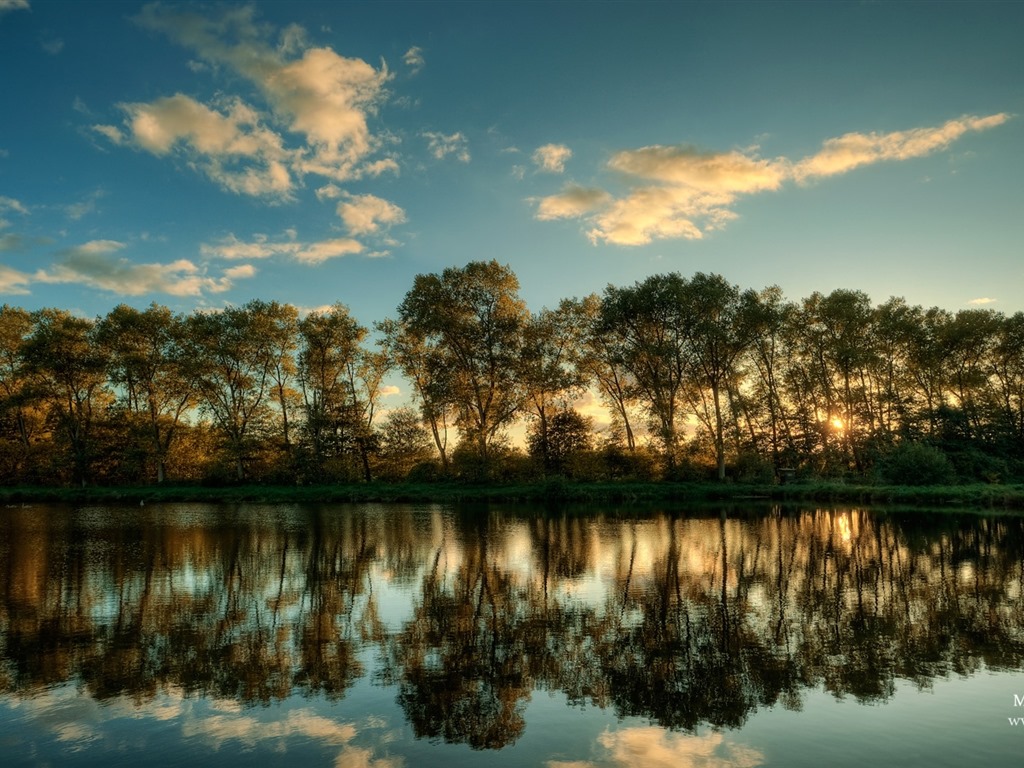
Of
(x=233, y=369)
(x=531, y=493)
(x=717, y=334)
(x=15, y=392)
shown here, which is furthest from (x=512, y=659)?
(x=15, y=392)

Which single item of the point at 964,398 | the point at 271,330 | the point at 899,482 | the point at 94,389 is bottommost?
the point at 899,482

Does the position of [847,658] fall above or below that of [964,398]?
below

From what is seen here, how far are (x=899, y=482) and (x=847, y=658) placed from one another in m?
49.3

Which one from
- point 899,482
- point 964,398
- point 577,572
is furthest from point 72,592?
point 964,398

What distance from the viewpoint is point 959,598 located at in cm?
1541

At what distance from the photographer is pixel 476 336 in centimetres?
6353

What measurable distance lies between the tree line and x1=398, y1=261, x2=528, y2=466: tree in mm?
207

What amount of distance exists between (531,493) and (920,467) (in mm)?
32860

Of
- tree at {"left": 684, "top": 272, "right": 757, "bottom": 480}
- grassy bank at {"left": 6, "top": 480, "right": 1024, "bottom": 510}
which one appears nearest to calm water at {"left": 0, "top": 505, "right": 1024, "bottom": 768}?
grassy bank at {"left": 6, "top": 480, "right": 1024, "bottom": 510}

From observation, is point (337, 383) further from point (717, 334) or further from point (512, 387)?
point (717, 334)

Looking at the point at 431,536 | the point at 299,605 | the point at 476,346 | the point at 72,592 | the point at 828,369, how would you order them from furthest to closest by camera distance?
the point at 828,369 → the point at 476,346 → the point at 431,536 → the point at 72,592 → the point at 299,605

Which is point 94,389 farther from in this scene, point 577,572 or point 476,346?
point 577,572

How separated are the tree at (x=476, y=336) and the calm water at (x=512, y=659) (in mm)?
41156

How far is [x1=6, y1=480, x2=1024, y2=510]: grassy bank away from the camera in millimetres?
47719
